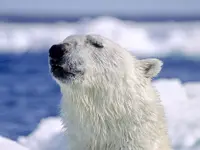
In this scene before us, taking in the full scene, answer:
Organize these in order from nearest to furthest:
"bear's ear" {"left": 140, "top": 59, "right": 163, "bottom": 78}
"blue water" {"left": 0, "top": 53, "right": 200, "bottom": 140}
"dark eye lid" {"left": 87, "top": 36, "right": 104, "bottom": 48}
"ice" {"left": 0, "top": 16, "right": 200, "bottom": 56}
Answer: "dark eye lid" {"left": 87, "top": 36, "right": 104, "bottom": 48}
"bear's ear" {"left": 140, "top": 59, "right": 163, "bottom": 78}
"blue water" {"left": 0, "top": 53, "right": 200, "bottom": 140}
"ice" {"left": 0, "top": 16, "right": 200, "bottom": 56}

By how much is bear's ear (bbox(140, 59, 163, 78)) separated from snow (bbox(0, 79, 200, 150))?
1.95 m

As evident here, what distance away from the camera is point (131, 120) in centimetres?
404

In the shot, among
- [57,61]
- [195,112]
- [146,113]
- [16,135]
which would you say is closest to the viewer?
[57,61]

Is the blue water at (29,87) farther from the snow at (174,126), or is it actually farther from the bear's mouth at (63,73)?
the bear's mouth at (63,73)

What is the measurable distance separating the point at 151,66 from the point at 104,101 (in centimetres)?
53

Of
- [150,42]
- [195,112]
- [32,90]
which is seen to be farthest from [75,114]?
[150,42]

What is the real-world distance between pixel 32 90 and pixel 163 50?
10999 millimetres

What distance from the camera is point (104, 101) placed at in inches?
158

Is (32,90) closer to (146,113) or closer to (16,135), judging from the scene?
(16,135)

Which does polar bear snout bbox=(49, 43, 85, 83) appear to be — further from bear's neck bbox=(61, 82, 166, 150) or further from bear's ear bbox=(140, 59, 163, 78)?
bear's ear bbox=(140, 59, 163, 78)

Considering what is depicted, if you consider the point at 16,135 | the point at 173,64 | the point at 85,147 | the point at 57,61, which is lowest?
the point at 173,64

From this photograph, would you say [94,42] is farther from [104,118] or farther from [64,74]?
[104,118]

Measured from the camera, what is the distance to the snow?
7.04 meters

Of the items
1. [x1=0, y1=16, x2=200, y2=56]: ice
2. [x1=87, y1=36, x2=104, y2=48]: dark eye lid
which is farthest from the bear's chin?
[x1=0, y1=16, x2=200, y2=56]: ice
